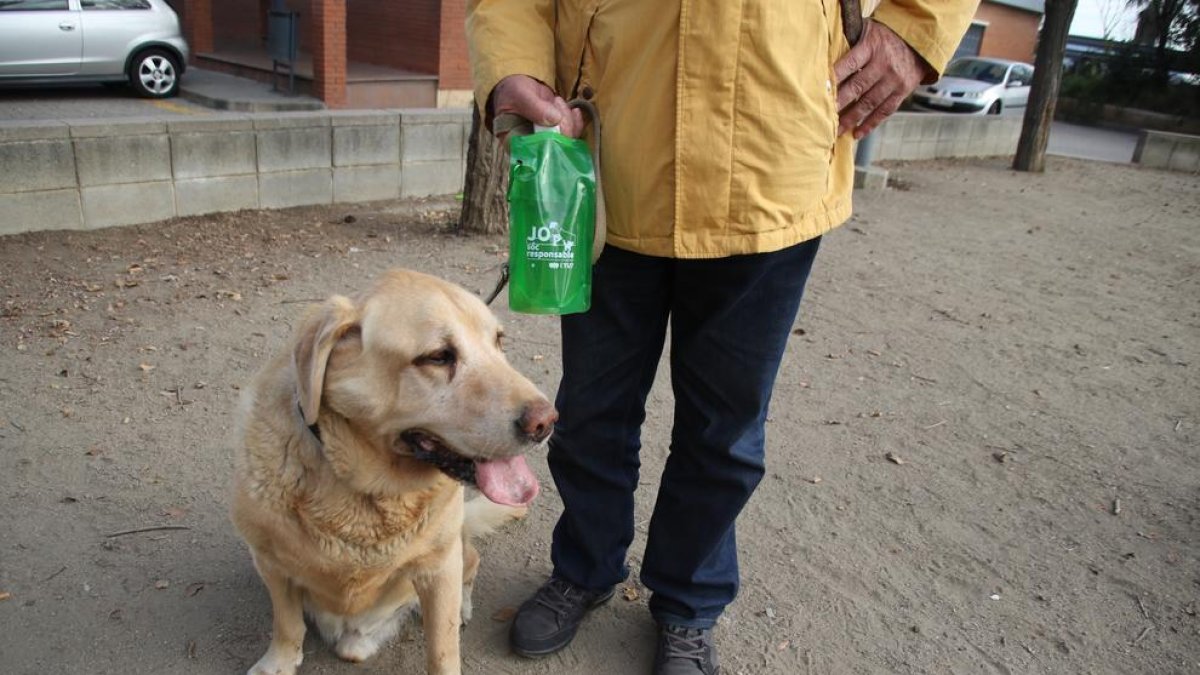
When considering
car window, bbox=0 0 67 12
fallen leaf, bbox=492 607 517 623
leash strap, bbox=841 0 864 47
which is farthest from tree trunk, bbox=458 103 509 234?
car window, bbox=0 0 67 12

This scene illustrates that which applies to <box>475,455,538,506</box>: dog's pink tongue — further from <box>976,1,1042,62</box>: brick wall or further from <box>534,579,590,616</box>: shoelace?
<box>976,1,1042,62</box>: brick wall

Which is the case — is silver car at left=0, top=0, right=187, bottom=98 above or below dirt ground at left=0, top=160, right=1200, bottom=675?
above

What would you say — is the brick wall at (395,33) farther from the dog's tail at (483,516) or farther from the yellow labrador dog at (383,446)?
the yellow labrador dog at (383,446)

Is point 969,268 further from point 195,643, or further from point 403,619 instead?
point 195,643

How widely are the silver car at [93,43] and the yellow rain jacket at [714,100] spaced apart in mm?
10822

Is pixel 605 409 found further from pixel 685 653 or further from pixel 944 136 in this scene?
pixel 944 136

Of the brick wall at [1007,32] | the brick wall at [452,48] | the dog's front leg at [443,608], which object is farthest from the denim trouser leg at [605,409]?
the brick wall at [1007,32]

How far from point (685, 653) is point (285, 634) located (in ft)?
3.80

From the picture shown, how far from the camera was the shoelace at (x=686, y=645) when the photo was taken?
254 centimetres

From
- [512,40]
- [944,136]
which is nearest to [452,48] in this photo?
[944,136]

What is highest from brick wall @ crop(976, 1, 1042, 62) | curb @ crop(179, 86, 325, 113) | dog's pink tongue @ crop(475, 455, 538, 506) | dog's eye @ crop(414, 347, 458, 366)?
brick wall @ crop(976, 1, 1042, 62)

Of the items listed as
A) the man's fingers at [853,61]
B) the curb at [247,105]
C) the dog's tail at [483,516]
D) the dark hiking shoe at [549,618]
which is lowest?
the dark hiking shoe at [549,618]

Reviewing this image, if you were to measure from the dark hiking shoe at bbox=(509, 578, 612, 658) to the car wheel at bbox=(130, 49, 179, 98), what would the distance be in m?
11.3

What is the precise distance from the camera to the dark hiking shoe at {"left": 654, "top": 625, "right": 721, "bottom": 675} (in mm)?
2512
